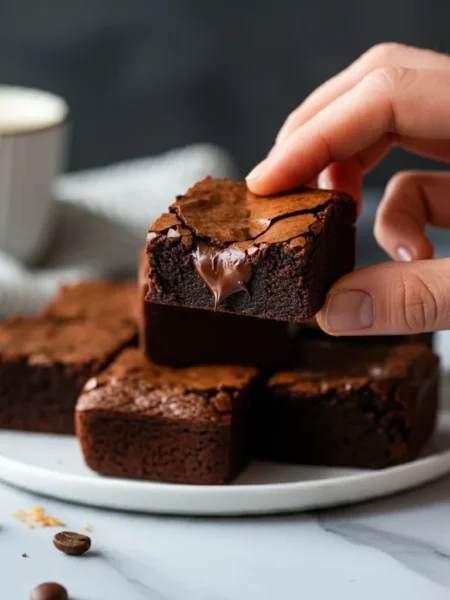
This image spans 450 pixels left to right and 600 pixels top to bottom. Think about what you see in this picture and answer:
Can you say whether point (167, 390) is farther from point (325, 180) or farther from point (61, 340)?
point (325, 180)

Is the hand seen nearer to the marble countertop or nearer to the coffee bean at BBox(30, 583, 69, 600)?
the marble countertop

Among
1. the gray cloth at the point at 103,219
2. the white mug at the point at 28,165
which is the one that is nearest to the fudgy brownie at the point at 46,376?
the gray cloth at the point at 103,219

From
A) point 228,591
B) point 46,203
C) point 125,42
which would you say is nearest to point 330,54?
point 125,42

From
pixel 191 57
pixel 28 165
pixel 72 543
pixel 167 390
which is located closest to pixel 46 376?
pixel 167 390

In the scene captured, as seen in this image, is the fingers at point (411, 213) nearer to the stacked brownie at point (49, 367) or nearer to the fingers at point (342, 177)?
the fingers at point (342, 177)

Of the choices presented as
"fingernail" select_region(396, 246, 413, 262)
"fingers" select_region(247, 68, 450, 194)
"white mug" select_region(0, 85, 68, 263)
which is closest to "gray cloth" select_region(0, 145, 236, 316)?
"white mug" select_region(0, 85, 68, 263)

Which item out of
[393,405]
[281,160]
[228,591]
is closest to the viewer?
[228,591]

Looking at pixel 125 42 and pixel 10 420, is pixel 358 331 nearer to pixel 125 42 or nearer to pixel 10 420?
pixel 10 420
